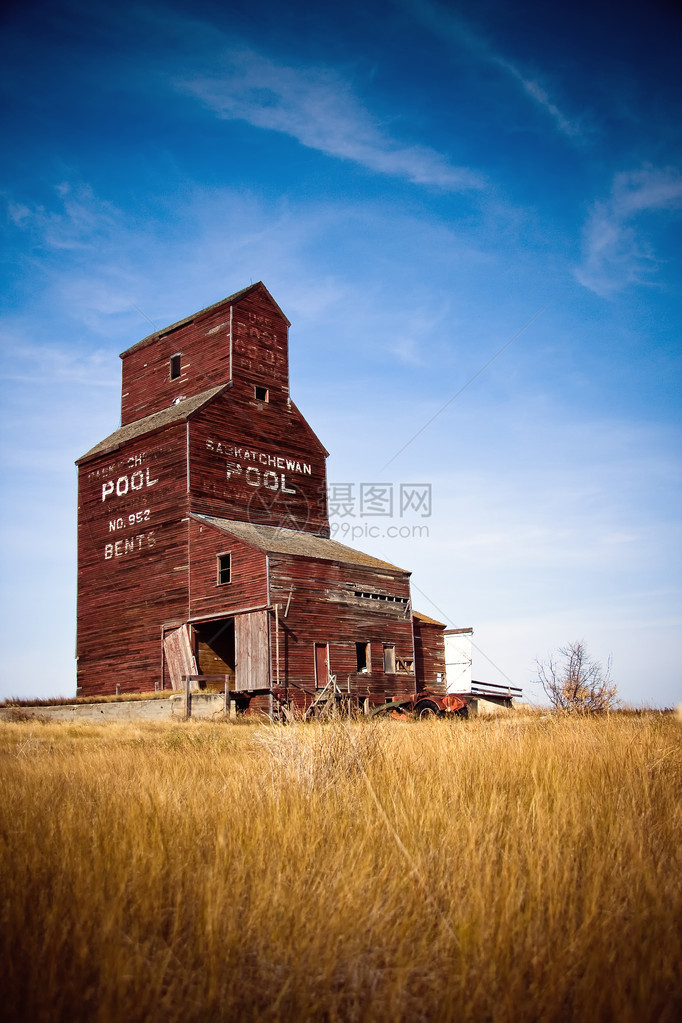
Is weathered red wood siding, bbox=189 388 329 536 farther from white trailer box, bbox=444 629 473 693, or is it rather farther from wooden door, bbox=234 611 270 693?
white trailer box, bbox=444 629 473 693

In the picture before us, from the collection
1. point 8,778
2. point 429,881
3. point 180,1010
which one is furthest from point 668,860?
point 8,778

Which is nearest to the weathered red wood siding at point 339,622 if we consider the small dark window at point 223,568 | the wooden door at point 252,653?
the wooden door at point 252,653

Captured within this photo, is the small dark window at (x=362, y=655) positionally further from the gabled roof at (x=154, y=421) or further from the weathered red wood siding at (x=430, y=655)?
the gabled roof at (x=154, y=421)

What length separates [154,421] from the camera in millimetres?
29984

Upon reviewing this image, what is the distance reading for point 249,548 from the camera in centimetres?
2430

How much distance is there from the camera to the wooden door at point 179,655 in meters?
24.9

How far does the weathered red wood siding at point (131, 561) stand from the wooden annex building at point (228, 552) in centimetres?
7

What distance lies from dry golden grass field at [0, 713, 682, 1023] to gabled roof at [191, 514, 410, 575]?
1857 centimetres

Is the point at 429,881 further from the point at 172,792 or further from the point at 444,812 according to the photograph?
the point at 172,792

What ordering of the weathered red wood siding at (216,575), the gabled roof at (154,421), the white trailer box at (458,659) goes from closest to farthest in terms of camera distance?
the weathered red wood siding at (216,575) < the gabled roof at (154,421) < the white trailer box at (458,659)

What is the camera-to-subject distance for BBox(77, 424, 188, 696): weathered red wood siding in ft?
86.7

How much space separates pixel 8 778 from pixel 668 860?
6388 millimetres

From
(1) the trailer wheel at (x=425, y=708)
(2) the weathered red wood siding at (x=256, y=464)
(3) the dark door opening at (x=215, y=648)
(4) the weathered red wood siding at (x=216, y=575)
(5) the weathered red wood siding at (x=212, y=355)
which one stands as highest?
(5) the weathered red wood siding at (x=212, y=355)

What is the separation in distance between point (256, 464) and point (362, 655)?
30.1 feet
